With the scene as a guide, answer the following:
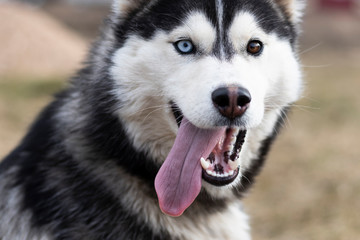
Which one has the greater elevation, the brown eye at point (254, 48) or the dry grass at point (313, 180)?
the brown eye at point (254, 48)

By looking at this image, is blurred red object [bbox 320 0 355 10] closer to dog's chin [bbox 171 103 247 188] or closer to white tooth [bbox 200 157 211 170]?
dog's chin [bbox 171 103 247 188]

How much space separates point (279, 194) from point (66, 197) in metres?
3.15

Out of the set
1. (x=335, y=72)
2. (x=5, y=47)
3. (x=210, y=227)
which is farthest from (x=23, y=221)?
(x=335, y=72)

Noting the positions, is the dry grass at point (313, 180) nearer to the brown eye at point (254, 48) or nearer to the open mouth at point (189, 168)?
the brown eye at point (254, 48)

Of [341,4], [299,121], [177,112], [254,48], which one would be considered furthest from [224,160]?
[341,4]

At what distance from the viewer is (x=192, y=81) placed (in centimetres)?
254

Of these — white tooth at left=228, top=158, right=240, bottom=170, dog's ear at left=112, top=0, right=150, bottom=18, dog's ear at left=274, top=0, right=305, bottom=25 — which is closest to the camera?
white tooth at left=228, top=158, right=240, bottom=170

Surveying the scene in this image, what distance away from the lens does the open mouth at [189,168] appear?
8.62ft

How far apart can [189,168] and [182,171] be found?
38 mm

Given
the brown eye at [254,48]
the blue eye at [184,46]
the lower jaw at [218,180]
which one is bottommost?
the lower jaw at [218,180]

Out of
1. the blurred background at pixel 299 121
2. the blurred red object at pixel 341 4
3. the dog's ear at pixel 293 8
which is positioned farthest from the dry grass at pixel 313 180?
the blurred red object at pixel 341 4

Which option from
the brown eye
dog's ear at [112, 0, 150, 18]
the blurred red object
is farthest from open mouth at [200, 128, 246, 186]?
the blurred red object

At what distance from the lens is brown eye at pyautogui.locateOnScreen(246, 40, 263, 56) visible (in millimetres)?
2691

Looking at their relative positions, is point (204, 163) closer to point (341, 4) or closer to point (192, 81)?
point (192, 81)
